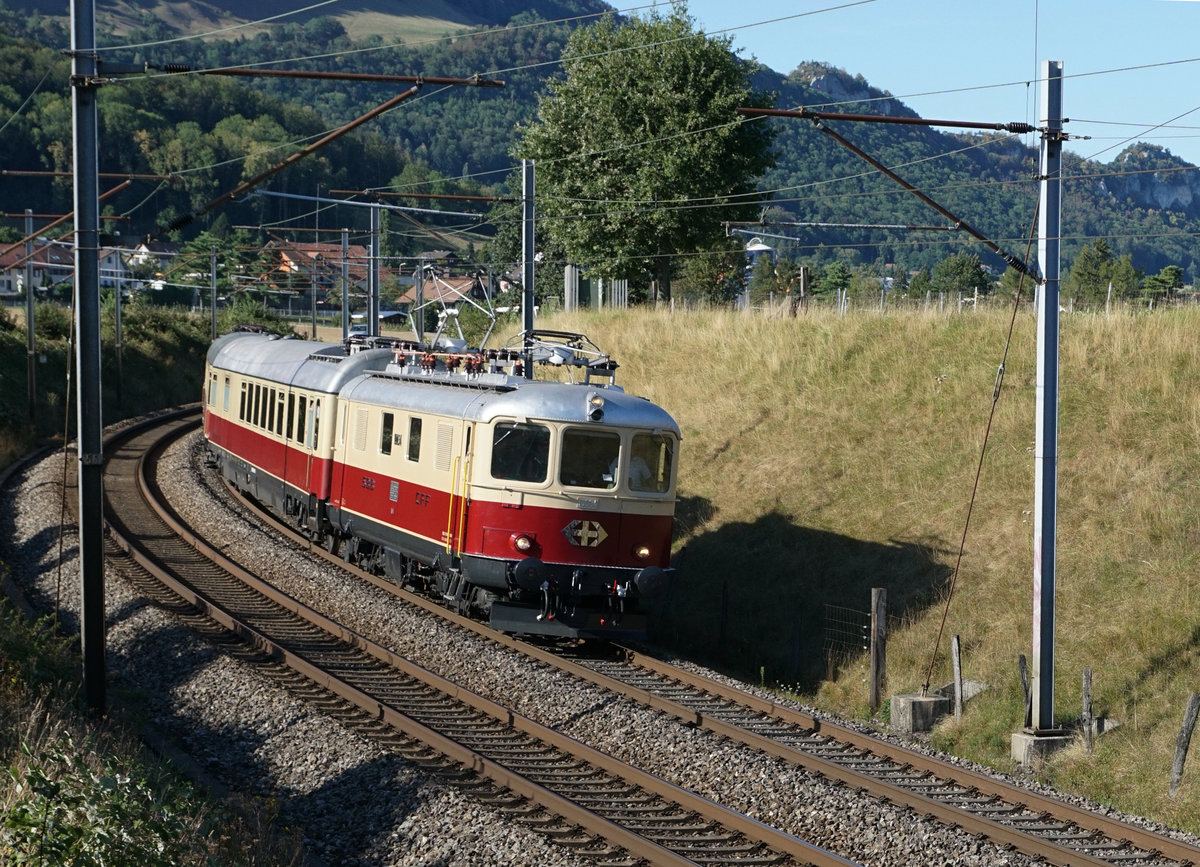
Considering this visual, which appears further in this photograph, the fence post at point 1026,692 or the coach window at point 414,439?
the coach window at point 414,439

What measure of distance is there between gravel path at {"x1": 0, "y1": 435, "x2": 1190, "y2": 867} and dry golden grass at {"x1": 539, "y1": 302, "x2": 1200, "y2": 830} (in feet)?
11.5

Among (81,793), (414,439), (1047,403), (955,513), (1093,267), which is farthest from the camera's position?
(1093,267)

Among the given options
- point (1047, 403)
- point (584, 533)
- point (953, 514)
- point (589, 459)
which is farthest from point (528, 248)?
point (1047, 403)

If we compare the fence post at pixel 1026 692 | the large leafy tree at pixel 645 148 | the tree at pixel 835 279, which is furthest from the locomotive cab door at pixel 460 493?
the tree at pixel 835 279

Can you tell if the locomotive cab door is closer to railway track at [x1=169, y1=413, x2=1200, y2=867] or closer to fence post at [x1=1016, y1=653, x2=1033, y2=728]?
railway track at [x1=169, y1=413, x2=1200, y2=867]

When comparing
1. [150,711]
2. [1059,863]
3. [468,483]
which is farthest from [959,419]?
[150,711]

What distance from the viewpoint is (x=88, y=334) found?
11406 mm

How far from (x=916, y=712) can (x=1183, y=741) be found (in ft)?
10.3

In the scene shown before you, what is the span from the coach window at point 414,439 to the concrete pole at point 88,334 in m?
5.60

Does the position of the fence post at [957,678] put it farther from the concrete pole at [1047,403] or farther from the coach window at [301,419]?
the coach window at [301,419]

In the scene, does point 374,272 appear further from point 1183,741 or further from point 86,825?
point 86,825

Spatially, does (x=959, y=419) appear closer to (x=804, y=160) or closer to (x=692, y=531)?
(x=692, y=531)

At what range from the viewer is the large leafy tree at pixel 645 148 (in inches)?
1323

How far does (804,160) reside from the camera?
186 meters
